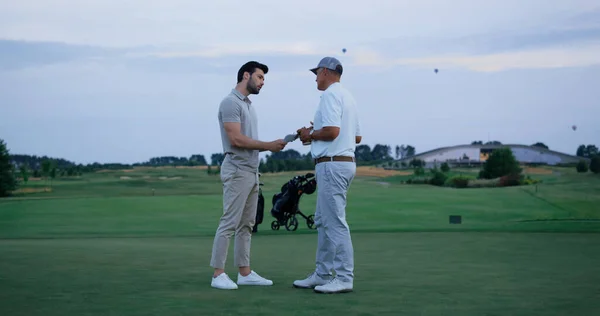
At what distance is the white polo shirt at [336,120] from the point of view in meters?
8.72

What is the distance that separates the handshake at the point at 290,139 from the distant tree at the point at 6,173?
31.9m

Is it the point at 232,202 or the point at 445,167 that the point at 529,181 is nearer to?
the point at 445,167

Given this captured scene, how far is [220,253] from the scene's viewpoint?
30.4 feet

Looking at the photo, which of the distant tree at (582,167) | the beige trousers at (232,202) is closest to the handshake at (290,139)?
the beige trousers at (232,202)

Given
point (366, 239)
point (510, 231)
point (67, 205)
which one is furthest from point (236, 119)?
point (67, 205)

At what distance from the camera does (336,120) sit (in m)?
8.69

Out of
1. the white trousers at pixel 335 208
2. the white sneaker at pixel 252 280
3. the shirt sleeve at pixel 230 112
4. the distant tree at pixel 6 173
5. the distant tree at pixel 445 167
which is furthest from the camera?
the distant tree at pixel 445 167

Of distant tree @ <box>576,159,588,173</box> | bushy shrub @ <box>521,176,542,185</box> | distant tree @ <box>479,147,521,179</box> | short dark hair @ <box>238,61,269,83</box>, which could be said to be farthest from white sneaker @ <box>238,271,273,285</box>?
distant tree @ <box>576,159,588,173</box>

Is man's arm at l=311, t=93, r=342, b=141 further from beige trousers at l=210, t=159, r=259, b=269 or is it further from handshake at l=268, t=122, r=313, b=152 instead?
beige trousers at l=210, t=159, r=259, b=269

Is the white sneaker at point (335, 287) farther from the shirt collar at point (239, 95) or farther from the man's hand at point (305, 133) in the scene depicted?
the shirt collar at point (239, 95)

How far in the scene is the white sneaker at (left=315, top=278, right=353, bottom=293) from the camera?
841 cm

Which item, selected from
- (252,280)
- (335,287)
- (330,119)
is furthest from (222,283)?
(330,119)

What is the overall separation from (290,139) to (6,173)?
32.5 meters

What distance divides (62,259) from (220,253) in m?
3.42
